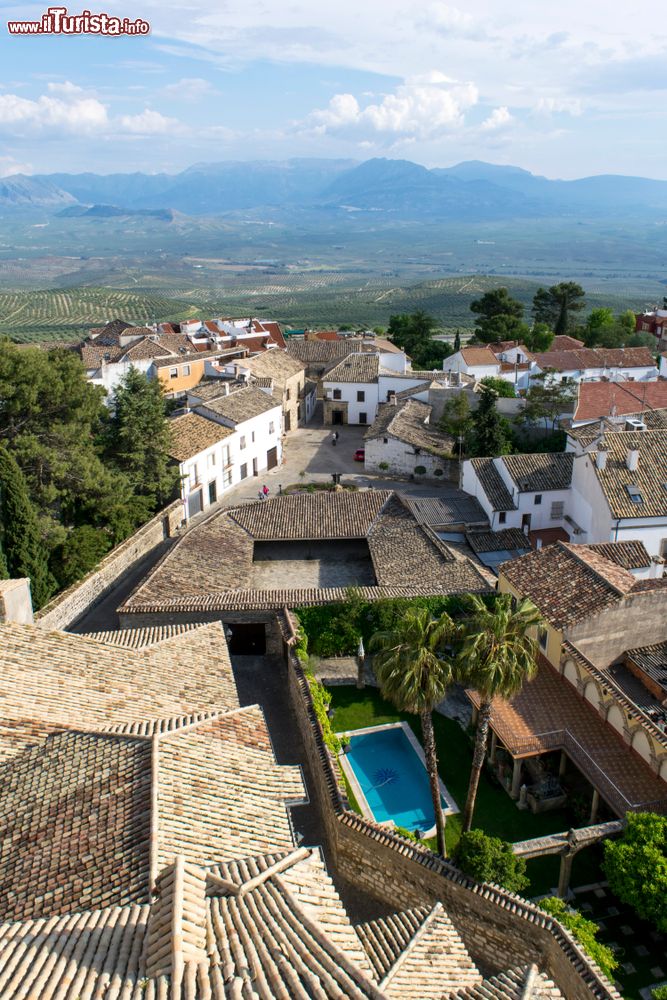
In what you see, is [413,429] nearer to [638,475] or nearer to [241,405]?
[241,405]

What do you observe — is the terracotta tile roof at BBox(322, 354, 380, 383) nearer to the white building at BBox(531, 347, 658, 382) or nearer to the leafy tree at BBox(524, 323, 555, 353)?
the white building at BBox(531, 347, 658, 382)

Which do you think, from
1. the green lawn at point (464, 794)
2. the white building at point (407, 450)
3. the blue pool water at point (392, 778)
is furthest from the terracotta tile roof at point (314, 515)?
the blue pool water at point (392, 778)

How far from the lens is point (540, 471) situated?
39.9 metres

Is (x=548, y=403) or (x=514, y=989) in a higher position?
(x=548, y=403)

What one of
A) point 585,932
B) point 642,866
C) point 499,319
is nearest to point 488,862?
point 585,932

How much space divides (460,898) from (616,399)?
4194 centimetres

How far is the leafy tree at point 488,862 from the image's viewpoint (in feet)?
56.8

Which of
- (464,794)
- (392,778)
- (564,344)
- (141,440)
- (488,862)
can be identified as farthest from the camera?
(564,344)

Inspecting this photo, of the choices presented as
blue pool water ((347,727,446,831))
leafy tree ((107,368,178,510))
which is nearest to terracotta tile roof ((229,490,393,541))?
leafy tree ((107,368,178,510))

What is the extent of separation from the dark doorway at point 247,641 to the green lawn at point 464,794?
3.97 m

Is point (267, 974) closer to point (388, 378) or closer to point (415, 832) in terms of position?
point (415, 832)

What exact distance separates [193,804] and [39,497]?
80.0 ft

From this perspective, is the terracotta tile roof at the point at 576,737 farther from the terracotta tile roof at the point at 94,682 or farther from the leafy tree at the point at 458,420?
the leafy tree at the point at 458,420

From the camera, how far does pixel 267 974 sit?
9.09m
